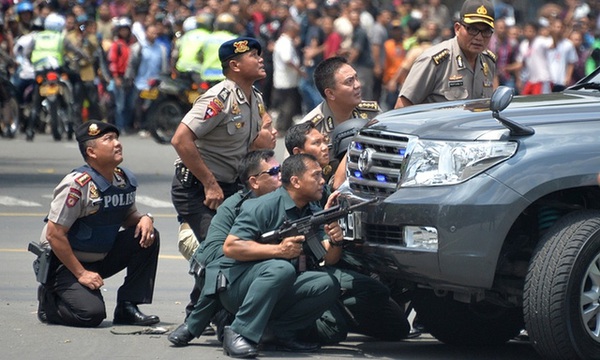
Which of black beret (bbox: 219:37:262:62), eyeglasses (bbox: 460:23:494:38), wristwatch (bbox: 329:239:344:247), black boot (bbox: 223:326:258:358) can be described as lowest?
black boot (bbox: 223:326:258:358)

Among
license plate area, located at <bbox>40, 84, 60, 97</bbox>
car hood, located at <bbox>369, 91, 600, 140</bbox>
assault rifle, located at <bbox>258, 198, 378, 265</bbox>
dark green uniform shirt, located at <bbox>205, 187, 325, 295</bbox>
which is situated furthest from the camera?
license plate area, located at <bbox>40, 84, 60, 97</bbox>

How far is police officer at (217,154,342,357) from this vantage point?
717 cm

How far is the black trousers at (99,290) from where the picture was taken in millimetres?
8102

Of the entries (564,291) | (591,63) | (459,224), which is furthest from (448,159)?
(591,63)

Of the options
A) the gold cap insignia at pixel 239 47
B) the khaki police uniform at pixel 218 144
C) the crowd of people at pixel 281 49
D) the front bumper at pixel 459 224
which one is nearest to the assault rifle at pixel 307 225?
the front bumper at pixel 459 224

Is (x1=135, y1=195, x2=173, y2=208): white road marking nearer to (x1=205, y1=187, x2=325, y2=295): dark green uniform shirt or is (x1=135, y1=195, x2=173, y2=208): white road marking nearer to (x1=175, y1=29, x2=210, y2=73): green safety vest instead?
(x1=175, y1=29, x2=210, y2=73): green safety vest

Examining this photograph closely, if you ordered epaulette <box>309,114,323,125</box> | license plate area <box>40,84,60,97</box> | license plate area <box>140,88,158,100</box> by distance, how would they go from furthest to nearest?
license plate area <box>140,88,158,100</box> → license plate area <box>40,84,60,97</box> → epaulette <box>309,114,323,125</box>

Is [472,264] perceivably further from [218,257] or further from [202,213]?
[202,213]

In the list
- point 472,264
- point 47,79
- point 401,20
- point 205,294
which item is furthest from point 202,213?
point 401,20

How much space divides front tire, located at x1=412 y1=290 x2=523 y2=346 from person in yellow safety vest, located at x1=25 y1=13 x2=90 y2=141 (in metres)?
13.5

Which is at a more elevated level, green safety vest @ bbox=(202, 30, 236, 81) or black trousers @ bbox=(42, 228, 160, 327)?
green safety vest @ bbox=(202, 30, 236, 81)

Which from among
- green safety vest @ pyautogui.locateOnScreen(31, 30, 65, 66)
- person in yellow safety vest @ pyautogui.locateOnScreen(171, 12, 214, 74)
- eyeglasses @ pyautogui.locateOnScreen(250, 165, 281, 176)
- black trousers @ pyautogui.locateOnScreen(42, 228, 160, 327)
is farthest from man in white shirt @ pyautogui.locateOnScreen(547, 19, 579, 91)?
eyeglasses @ pyautogui.locateOnScreen(250, 165, 281, 176)

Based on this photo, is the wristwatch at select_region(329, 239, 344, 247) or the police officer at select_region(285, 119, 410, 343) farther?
the police officer at select_region(285, 119, 410, 343)

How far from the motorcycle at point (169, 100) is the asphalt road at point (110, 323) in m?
4.46
